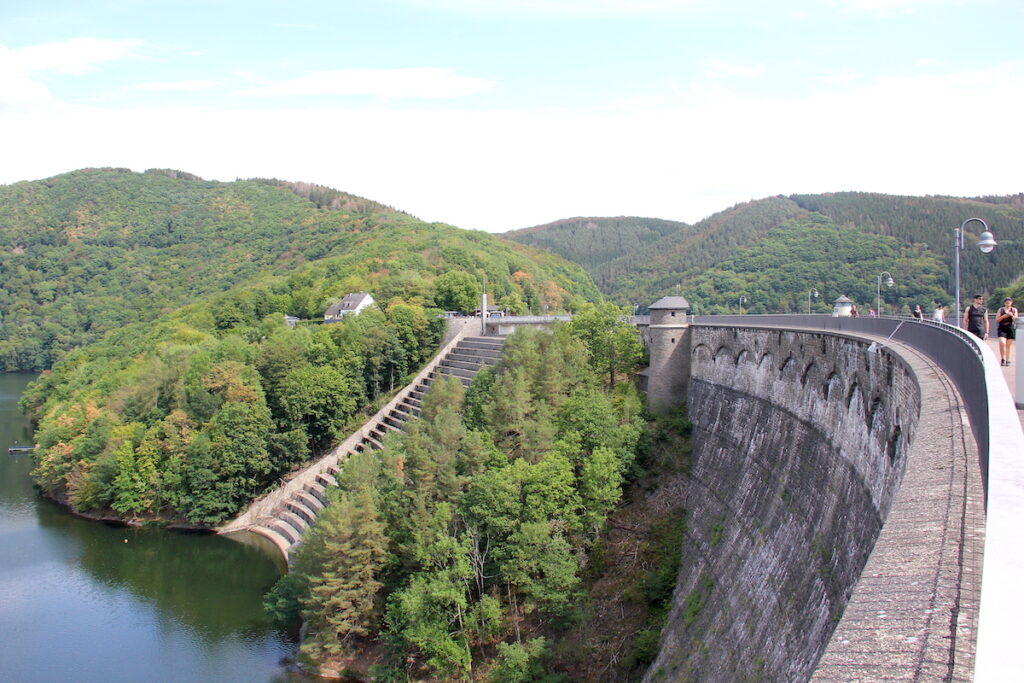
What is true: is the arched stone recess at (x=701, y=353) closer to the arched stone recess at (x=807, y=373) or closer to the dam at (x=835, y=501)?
the dam at (x=835, y=501)

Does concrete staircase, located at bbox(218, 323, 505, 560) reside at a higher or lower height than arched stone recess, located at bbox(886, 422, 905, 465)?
lower

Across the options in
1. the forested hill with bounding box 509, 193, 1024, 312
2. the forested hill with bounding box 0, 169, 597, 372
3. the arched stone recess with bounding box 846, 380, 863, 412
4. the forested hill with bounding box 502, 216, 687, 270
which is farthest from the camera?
the forested hill with bounding box 502, 216, 687, 270

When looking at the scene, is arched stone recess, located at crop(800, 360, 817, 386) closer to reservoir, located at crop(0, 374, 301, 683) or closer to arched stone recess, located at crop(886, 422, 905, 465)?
arched stone recess, located at crop(886, 422, 905, 465)

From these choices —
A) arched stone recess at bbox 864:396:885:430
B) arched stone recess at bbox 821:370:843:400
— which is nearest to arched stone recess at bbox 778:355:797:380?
arched stone recess at bbox 821:370:843:400

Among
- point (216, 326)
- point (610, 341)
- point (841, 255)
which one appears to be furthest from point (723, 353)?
point (216, 326)

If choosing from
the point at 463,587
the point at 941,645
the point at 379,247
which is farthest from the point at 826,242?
the point at 941,645

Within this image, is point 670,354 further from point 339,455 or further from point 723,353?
point 339,455
